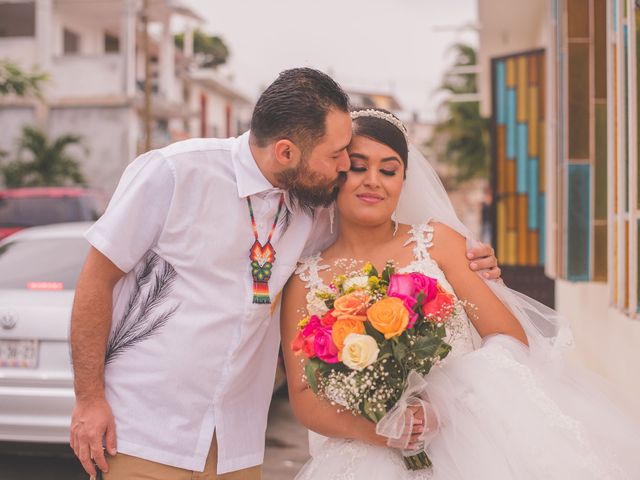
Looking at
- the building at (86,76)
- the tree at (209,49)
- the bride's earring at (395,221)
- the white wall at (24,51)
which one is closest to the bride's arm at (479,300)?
the bride's earring at (395,221)

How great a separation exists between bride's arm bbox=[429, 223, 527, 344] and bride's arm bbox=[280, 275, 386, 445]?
579mm

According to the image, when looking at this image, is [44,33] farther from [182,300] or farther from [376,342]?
[376,342]

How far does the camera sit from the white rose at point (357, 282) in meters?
2.68

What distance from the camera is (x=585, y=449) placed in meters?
2.72

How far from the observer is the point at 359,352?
2.46 meters

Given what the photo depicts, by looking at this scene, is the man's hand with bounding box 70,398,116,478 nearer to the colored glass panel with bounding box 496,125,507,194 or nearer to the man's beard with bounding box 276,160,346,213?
the man's beard with bounding box 276,160,346,213

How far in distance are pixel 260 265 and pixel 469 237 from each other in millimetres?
934

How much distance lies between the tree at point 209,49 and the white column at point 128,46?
73.1 ft

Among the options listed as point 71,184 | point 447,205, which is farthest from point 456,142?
point 447,205

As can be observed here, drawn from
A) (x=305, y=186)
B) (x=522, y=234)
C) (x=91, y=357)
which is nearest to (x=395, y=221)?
(x=305, y=186)

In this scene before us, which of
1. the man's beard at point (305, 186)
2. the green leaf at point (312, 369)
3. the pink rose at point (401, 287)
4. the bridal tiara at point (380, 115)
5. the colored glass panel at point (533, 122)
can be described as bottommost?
the green leaf at point (312, 369)

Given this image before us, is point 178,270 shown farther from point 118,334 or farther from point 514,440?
point 514,440

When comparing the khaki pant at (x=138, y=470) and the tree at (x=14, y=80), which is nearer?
the khaki pant at (x=138, y=470)

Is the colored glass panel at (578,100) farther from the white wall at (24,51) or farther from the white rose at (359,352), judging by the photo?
the white wall at (24,51)
